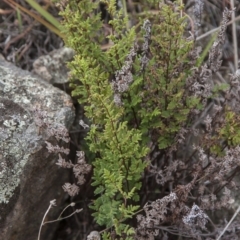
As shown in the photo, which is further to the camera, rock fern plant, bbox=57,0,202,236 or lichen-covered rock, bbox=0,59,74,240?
lichen-covered rock, bbox=0,59,74,240

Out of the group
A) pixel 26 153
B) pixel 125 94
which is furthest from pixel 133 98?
pixel 26 153

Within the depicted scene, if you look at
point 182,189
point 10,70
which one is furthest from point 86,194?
point 10,70

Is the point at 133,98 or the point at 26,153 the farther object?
the point at 26,153

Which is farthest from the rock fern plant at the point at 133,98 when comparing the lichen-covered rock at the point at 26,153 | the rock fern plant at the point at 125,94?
the lichen-covered rock at the point at 26,153

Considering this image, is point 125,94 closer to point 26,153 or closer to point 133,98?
point 133,98

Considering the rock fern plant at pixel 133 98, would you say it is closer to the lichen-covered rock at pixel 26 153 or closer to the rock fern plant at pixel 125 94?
the rock fern plant at pixel 125 94

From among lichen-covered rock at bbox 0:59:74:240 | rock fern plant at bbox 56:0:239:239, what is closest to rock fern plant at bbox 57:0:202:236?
rock fern plant at bbox 56:0:239:239

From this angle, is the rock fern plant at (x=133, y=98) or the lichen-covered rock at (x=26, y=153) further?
the lichen-covered rock at (x=26, y=153)

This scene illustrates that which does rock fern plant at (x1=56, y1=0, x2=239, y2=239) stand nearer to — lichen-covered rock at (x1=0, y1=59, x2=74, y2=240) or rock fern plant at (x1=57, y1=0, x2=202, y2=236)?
rock fern plant at (x1=57, y1=0, x2=202, y2=236)
